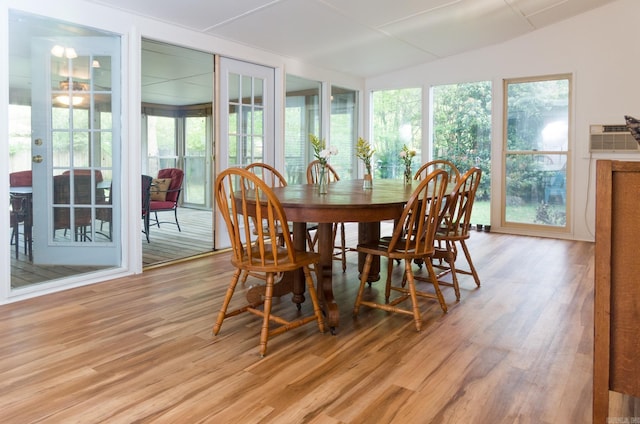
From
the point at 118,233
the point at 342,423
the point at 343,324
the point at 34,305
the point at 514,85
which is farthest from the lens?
the point at 514,85

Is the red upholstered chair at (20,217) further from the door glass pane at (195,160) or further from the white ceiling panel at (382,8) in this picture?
the door glass pane at (195,160)

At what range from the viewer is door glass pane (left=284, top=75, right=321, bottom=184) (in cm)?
575

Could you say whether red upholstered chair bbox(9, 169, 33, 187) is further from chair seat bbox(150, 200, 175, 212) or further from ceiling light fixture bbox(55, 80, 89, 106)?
chair seat bbox(150, 200, 175, 212)

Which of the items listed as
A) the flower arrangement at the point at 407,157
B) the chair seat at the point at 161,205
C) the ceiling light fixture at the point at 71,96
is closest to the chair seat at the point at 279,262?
the flower arrangement at the point at 407,157

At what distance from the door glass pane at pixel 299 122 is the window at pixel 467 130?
5.67ft

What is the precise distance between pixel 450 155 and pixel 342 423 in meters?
5.44

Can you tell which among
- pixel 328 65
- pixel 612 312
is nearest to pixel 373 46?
pixel 328 65

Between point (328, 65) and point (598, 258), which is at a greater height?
point (328, 65)

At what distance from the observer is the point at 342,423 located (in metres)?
1.69

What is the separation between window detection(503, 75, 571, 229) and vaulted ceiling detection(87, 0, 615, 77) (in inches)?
29.1

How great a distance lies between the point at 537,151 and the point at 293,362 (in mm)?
4907

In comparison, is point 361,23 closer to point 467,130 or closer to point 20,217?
point 467,130

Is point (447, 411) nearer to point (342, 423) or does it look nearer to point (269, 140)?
point (342, 423)

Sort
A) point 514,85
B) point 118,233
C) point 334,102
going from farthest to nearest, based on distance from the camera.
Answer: point 334,102
point 514,85
point 118,233
